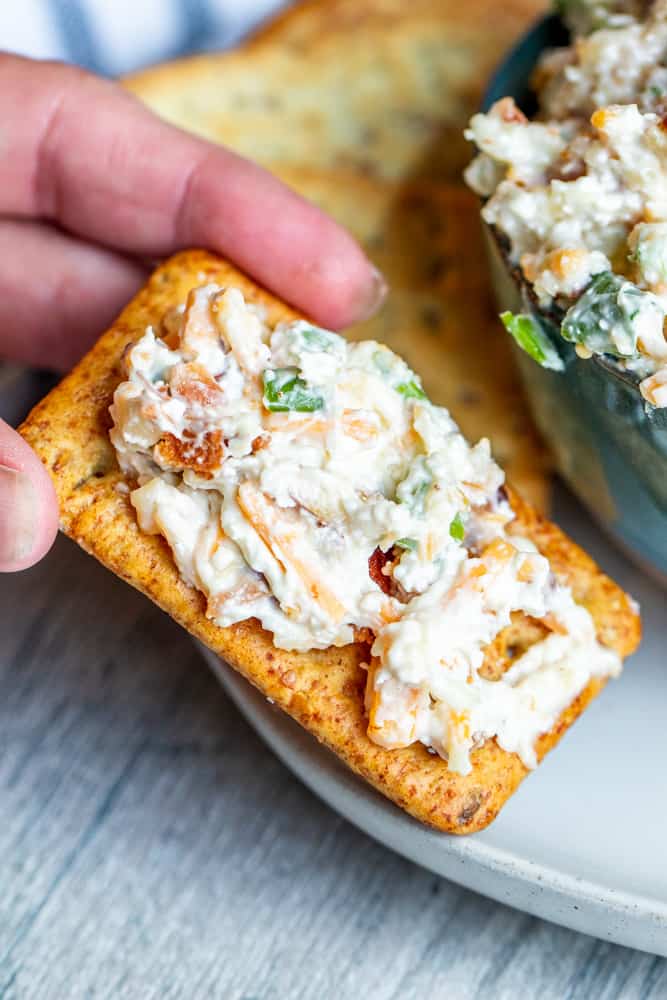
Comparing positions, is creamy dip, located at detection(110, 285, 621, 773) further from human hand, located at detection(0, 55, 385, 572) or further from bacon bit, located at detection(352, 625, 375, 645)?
human hand, located at detection(0, 55, 385, 572)

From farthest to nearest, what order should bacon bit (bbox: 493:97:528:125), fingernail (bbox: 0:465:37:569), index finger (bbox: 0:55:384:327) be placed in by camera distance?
index finger (bbox: 0:55:384:327)
bacon bit (bbox: 493:97:528:125)
fingernail (bbox: 0:465:37:569)

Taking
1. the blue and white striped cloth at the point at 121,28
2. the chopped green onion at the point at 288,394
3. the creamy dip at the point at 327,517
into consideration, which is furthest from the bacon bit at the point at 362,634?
the blue and white striped cloth at the point at 121,28

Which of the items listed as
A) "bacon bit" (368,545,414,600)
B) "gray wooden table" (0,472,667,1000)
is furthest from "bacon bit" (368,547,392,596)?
"gray wooden table" (0,472,667,1000)

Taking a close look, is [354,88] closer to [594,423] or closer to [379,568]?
[594,423]

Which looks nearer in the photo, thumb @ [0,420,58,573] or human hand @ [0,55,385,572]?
thumb @ [0,420,58,573]

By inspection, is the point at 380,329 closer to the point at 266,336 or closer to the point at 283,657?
the point at 266,336

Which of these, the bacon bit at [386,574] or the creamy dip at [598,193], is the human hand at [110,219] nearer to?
the creamy dip at [598,193]
